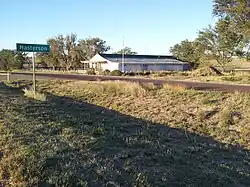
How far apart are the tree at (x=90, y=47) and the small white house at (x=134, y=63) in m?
14.0

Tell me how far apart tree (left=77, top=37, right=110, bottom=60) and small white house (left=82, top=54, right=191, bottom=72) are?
14016 millimetres

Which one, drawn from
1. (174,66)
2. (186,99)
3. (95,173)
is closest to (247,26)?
(186,99)

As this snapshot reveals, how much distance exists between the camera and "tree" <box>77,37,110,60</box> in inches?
4082

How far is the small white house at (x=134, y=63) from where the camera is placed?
Result: 77.6m

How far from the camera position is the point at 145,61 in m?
82.2

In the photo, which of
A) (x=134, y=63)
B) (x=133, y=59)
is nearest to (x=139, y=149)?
(x=134, y=63)

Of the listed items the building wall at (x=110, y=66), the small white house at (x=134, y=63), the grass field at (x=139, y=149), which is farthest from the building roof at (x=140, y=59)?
the grass field at (x=139, y=149)

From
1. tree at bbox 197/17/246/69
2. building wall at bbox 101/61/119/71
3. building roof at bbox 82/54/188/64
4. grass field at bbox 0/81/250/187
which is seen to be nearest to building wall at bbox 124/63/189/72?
building roof at bbox 82/54/188/64

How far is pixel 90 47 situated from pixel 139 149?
99.5m

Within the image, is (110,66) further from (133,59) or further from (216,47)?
(216,47)

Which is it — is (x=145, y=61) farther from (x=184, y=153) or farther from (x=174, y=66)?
(x=184, y=153)

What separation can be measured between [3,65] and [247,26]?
4707 cm

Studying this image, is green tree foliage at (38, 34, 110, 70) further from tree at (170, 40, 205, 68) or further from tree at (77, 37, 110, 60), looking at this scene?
tree at (170, 40, 205, 68)

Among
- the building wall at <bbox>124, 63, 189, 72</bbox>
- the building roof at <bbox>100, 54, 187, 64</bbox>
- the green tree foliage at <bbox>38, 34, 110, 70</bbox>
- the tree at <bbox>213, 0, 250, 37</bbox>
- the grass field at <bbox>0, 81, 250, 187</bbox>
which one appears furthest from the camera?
the green tree foliage at <bbox>38, 34, 110, 70</bbox>
